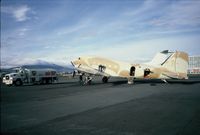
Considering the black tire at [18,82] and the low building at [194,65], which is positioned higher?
the low building at [194,65]

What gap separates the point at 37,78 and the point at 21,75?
10.0 feet

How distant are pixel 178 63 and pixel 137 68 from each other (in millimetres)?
6391

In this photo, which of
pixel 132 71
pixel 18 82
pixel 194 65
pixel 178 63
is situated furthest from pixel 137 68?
pixel 194 65

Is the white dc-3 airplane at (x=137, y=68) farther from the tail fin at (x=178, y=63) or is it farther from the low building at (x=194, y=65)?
the low building at (x=194, y=65)

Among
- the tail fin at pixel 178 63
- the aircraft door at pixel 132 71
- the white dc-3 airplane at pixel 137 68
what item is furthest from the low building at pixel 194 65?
the aircraft door at pixel 132 71

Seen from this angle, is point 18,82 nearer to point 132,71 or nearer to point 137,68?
point 132,71

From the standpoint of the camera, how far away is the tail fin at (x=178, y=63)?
33072 millimetres

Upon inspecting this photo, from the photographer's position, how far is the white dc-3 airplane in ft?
110

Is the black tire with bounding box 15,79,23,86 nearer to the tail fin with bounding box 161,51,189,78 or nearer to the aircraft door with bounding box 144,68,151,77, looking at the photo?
the aircraft door with bounding box 144,68,151,77

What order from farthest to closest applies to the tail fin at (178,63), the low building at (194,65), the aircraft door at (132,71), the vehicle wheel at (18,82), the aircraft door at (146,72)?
the low building at (194,65) < the vehicle wheel at (18,82) < the aircraft door at (132,71) < the aircraft door at (146,72) < the tail fin at (178,63)

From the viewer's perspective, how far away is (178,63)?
33438 millimetres

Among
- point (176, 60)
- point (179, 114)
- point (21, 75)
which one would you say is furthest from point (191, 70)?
point (179, 114)

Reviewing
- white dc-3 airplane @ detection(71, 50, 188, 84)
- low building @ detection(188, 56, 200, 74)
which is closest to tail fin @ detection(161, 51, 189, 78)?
white dc-3 airplane @ detection(71, 50, 188, 84)

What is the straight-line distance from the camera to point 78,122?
1061cm
